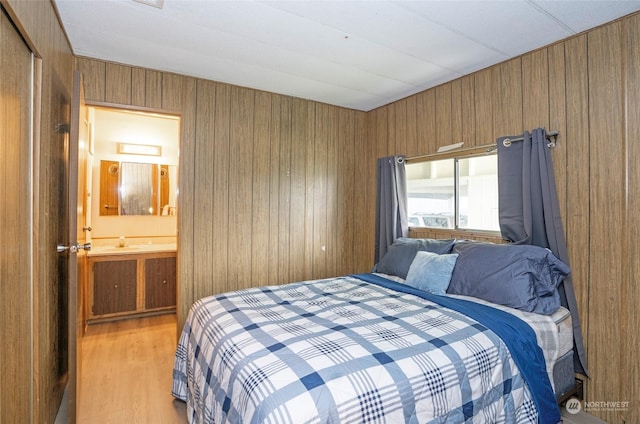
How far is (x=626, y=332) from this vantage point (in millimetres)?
2025

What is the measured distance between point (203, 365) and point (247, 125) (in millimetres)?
2303

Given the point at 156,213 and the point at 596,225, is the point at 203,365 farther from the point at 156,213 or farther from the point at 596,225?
the point at 156,213

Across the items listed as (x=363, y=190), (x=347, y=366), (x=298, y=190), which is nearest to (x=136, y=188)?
(x=298, y=190)

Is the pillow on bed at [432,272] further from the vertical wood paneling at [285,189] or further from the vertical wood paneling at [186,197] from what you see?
the vertical wood paneling at [186,197]

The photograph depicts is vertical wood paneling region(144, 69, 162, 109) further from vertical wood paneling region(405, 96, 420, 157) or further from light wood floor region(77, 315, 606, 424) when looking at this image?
vertical wood paneling region(405, 96, 420, 157)

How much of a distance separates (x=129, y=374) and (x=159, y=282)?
1.48 metres

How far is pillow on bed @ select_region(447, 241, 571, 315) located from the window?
62 centimetres

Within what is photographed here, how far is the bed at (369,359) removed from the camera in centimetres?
129

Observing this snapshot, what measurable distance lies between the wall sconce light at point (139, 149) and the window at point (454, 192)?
3.32 metres

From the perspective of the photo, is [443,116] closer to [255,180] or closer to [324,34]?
[324,34]

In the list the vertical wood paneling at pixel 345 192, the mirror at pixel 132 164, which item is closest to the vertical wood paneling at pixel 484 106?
the vertical wood paneling at pixel 345 192

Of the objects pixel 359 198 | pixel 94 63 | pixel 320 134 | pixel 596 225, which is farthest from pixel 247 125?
pixel 596 225

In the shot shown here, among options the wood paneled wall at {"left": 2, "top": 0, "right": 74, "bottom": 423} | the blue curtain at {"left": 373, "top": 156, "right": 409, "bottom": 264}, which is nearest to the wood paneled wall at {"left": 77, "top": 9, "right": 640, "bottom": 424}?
the blue curtain at {"left": 373, "top": 156, "right": 409, "bottom": 264}

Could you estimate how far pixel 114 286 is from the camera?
3811mm
